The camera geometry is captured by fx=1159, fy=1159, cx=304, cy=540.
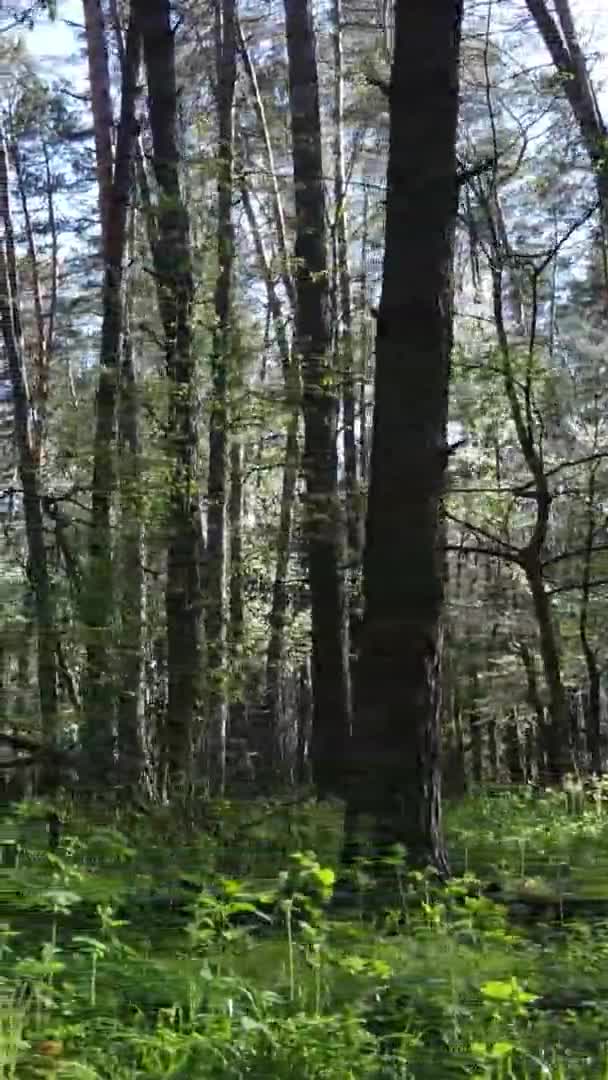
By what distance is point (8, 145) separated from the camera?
54.2ft

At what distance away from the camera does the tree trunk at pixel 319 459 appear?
960 centimetres

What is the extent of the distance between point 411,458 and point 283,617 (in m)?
11.5

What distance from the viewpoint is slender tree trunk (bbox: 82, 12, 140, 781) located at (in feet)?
21.9

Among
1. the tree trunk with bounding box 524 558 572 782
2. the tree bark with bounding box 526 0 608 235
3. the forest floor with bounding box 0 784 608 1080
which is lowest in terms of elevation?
the forest floor with bounding box 0 784 608 1080

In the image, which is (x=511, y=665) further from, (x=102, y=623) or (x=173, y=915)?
(x=173, y=915)

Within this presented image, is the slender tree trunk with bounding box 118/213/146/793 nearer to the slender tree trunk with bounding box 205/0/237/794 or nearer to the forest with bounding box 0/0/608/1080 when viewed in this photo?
the forest with bounding box 0/0/608/1080

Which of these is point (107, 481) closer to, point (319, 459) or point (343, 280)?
point (319, 459)

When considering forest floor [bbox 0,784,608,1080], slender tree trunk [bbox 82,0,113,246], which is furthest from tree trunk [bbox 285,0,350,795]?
forest floor [bbox 0,784,608,1080]

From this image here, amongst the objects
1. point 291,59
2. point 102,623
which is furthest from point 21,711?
point 291,59

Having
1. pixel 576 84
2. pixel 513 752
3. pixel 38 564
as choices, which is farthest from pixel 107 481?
pixel 513 752

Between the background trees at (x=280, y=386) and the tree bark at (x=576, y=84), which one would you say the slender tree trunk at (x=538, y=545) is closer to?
the background trees at (x=280, y=386)

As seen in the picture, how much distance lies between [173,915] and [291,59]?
29.1 feet

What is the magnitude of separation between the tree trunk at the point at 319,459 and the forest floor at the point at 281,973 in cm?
449

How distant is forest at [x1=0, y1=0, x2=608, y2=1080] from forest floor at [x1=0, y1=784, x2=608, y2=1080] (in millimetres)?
14
